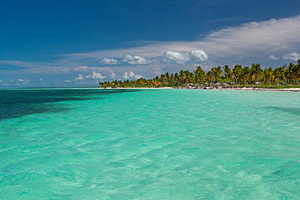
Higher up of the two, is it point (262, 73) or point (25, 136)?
point (262, 73)

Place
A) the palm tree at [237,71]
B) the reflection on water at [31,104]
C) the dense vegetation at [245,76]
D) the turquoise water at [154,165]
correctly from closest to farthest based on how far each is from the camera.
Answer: the turquoise water at [154,165], the reflection on water at [31,104], the dense vegetation at [245,76], the palm tree at [237,71]

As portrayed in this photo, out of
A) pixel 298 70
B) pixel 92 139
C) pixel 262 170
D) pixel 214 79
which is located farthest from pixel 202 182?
pixel 214 79

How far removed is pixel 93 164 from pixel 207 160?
459cm

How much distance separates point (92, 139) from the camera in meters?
13.1

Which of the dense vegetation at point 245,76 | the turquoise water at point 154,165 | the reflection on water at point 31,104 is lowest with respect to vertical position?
the reflection on water at point 31,104

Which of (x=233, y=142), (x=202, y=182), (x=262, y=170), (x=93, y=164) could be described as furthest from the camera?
(x=233, y=142)

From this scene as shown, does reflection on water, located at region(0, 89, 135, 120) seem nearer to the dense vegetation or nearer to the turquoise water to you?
the turquoise water

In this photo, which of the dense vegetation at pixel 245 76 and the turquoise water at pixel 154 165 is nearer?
the turquoise water at pixel 154 165

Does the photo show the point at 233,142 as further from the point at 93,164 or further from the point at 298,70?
the point at 298,70

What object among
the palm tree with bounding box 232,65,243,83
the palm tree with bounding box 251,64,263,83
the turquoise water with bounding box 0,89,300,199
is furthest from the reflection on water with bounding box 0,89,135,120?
the palm tree with bounding box 232,65,243,83

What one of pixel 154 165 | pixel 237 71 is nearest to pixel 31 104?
pixel 154 165

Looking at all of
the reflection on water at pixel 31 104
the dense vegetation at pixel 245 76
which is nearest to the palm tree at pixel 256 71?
the dense vegetation at pixel 245 76

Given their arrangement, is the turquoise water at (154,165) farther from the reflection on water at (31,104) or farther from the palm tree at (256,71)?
the palm tree at (256,71)

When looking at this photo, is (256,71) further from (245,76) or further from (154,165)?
(154,165)
